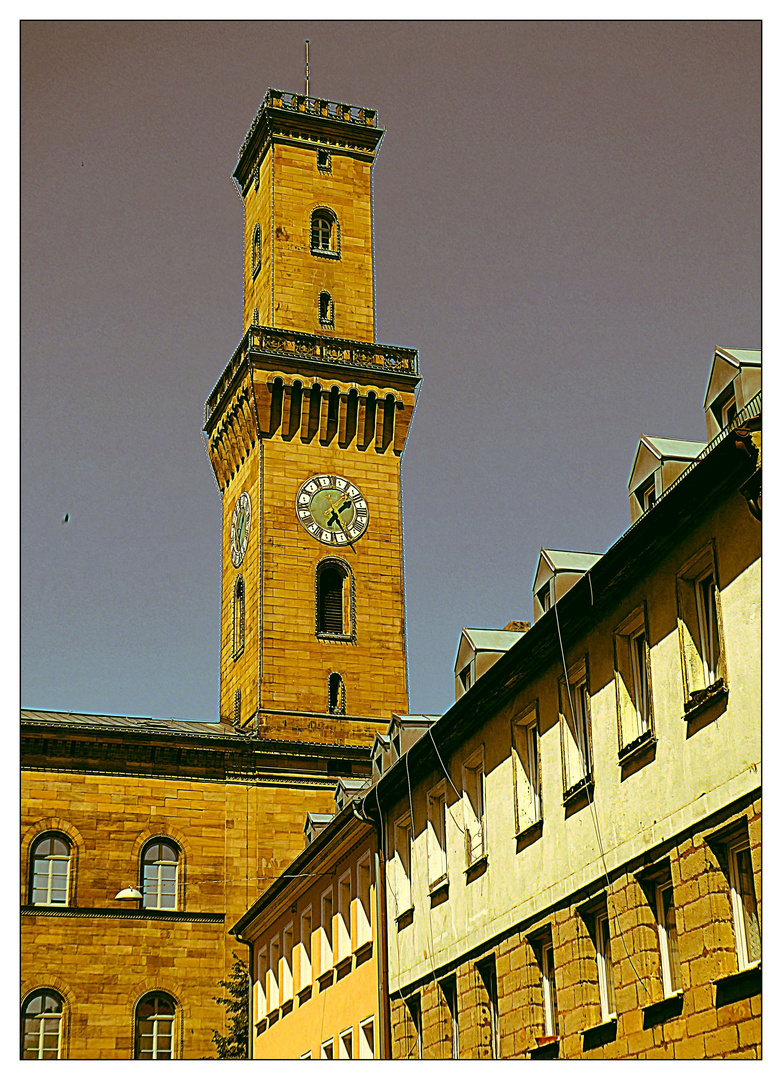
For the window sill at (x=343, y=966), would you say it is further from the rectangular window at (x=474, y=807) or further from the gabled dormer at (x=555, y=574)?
the gabled dormer at (x=555, y=574)

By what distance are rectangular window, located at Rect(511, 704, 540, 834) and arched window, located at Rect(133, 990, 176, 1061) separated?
2703cm

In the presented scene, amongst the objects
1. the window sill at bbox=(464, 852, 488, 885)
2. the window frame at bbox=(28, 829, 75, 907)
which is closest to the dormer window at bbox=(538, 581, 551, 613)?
the window sill at bbox=(464, 852, 488, 885)

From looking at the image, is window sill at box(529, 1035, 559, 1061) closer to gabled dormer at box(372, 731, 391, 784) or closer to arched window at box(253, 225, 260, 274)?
gabled dormer at box(372, 731, 391, 784)

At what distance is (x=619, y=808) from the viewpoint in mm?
22516

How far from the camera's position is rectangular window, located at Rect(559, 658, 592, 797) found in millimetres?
24047

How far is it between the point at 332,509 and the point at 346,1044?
91.9ft

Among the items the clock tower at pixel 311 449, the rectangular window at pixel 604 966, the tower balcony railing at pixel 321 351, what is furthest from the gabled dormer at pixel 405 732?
Result: the tower balcony railing at pixel 321 351

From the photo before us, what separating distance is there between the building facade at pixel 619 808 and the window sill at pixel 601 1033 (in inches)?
1.5

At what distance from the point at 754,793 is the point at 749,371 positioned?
16.4 feet

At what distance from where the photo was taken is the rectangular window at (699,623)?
20.6 meters

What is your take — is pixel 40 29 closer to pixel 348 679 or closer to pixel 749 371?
pixel 749 371

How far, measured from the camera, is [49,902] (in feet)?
170

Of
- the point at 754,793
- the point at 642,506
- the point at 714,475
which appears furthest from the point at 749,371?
the point at 754,793
